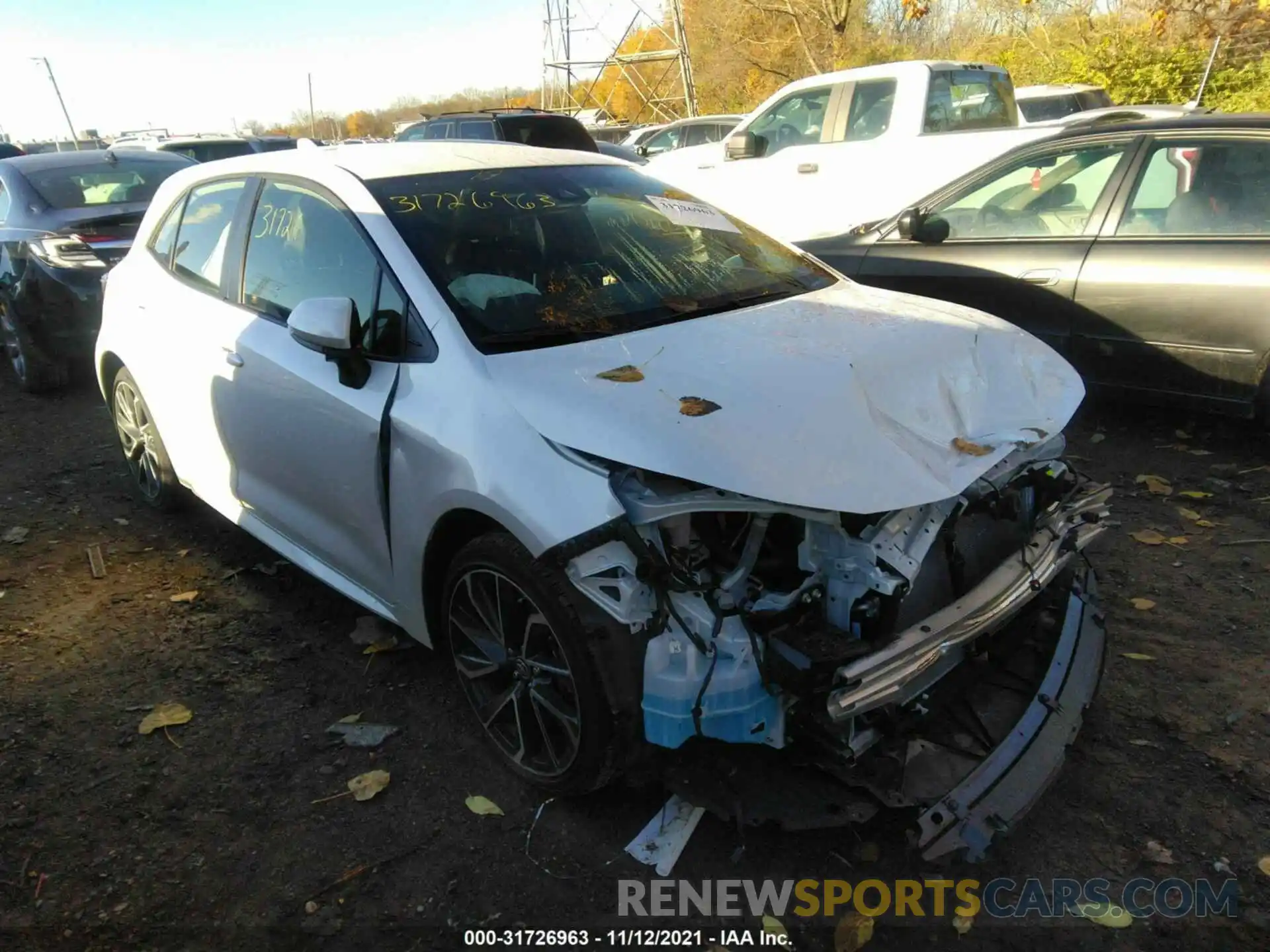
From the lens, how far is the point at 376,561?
3.16 meters

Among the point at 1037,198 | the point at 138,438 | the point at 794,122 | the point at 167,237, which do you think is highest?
the point at 794,122

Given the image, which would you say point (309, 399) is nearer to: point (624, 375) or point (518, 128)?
point (624, 375)

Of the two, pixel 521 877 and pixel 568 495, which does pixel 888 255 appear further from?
pixel 521 877

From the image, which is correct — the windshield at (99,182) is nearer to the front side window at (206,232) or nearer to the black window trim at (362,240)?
the front side window at (206,232)

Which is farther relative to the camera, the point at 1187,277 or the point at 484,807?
the point at 1187,277

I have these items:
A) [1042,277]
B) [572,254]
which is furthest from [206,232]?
[1042,277]

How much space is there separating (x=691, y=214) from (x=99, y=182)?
610 cm

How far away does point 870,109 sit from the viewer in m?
8.70

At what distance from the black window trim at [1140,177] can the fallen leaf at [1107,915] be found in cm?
365

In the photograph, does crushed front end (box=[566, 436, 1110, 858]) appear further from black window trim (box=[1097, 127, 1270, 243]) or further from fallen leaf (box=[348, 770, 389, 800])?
black window trim (box=[1097, 127, 1270, 243])

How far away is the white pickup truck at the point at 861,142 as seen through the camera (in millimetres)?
8117

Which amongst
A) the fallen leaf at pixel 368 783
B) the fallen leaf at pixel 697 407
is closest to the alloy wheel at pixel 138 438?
the fallen leaf at pixel 368 783

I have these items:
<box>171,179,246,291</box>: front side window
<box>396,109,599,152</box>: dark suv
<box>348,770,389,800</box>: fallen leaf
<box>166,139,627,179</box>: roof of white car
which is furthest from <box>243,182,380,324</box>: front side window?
<box>396,109,599,152</box>: dark suv

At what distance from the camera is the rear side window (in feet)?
14.4
